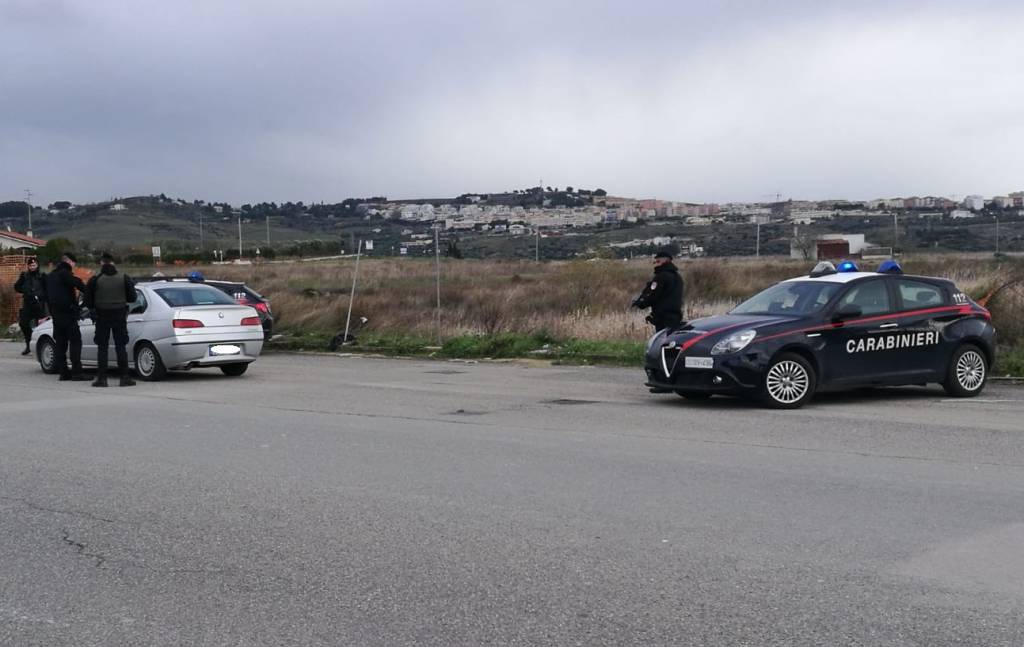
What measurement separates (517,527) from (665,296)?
8.83 m

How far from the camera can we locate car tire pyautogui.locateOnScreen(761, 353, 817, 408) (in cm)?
1277

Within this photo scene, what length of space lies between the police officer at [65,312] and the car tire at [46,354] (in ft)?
3.29

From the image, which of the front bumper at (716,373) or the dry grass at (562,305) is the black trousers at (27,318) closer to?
the dry grass at (562,305)

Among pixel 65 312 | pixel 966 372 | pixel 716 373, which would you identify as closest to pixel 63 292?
pixel 65 312

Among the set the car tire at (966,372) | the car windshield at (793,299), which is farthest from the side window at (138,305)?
the car tire at (966,372)

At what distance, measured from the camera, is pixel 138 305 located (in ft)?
58.2

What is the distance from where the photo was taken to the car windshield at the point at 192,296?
17.5 metres

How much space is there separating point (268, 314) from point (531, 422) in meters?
13.0

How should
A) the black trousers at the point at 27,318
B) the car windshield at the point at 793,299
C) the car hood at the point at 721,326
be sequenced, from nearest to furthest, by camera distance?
1. the car hood at the point at 721,326
2. the car windshield at the point at 793,299
3. the black trousers at the point at 27,318

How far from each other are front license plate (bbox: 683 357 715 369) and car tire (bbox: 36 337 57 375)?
36.9 feet

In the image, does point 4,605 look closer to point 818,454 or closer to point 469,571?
point 469,571

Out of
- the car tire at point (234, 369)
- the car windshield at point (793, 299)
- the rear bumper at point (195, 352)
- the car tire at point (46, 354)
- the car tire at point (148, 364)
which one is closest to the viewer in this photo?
the car windshield at point (793, 299)

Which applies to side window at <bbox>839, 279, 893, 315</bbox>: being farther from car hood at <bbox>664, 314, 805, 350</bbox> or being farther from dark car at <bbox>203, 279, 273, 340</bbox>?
dark car at <bbox>203, 279, 273, 340</bbox>

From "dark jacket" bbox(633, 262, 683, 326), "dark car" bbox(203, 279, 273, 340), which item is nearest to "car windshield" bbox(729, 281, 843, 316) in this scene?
"dark jacket" bbox(633, 262, 683, 326)
